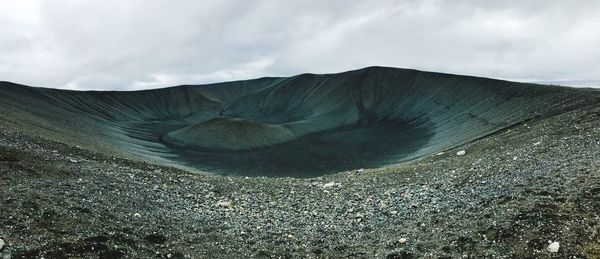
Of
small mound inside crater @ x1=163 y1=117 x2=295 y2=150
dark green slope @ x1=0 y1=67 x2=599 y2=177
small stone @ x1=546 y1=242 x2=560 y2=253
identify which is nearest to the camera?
small stone @ x1=546 y1=242 x2=560 y2=253

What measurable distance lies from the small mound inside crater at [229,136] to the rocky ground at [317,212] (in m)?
61.0

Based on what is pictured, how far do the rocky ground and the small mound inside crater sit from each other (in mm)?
60970

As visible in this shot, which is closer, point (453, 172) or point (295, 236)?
point (295, 236)

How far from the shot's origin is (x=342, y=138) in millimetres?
92125

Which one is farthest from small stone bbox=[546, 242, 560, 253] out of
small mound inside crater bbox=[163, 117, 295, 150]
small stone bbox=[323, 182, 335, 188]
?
small mound inside crater bbox=[163, 117, 295, 150]

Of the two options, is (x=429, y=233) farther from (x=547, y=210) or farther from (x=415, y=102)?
(x=415, y=102)

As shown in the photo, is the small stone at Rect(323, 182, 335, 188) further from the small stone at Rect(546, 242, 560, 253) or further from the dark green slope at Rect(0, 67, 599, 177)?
the dark green slope at Rect(0, 67, 599, 177)

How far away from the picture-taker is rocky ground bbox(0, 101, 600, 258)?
43.7 ft

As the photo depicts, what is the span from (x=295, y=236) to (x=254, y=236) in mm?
1735

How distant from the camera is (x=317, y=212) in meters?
21.2

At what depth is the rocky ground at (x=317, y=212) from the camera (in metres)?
13.3

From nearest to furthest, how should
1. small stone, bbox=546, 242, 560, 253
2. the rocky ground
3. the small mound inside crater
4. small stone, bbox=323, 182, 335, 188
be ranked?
1. small stone, bbox=546, 242, 560, 253
2. the rocky ground
3. small stone, bbox=323, 182, 335, 188
4. the small mound inside crater

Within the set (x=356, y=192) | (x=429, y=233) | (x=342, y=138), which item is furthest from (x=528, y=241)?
(x=342, y=138)

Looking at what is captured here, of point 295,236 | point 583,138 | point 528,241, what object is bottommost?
point 295,236
